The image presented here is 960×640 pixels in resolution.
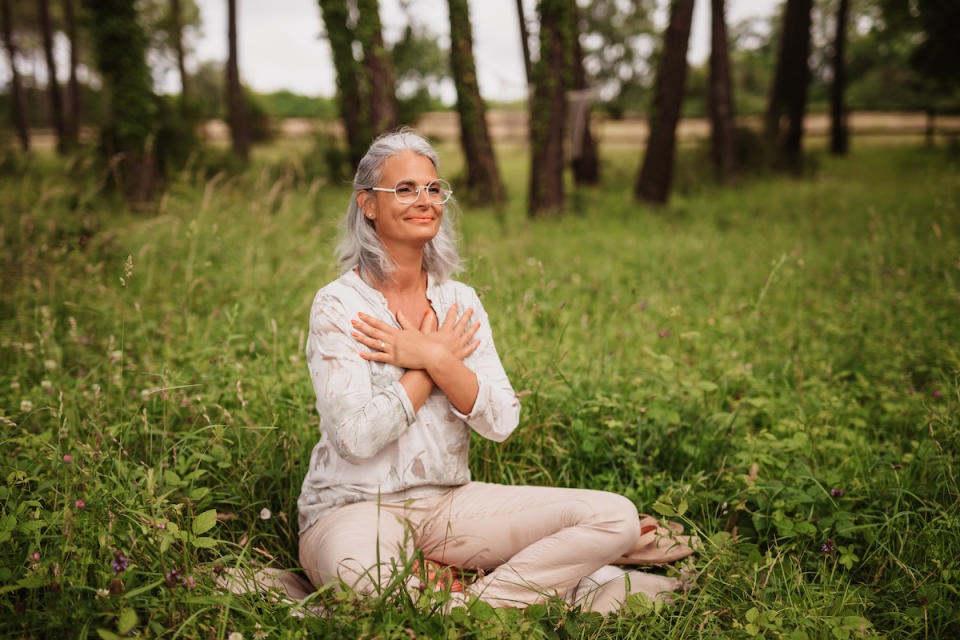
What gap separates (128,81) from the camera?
8.48 meters

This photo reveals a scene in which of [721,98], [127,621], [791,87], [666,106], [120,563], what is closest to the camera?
[127,621]

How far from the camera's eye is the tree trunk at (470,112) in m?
8.68

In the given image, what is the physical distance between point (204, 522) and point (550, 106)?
828 centimetres

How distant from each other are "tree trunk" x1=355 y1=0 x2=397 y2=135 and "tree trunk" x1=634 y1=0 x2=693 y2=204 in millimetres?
4575

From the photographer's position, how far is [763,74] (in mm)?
39781

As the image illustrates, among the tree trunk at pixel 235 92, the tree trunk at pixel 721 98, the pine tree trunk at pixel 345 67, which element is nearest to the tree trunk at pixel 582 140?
the tree trunk at pixel 721 98

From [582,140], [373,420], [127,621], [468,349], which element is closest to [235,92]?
[582,140]

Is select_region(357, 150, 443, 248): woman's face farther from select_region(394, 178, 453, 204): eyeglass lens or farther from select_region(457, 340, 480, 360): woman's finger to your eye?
select_region(457, 340, 480, 360): woman's finger

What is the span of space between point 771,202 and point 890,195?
2.14 metres

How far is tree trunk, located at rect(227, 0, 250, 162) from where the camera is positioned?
15422mm

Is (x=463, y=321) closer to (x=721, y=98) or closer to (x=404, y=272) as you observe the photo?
(x=404, y=272)

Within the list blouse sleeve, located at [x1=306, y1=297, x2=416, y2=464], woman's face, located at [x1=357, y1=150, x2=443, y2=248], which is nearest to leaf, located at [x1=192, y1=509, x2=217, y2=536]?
blouse sleeve, located at [x1=306, y1=297, x2=416, y2=464]

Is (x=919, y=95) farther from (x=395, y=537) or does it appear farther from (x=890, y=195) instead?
(x=395, y=537)

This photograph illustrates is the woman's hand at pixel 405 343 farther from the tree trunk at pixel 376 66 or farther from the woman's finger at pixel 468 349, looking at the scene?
the tree trunk at pixel 376 66
